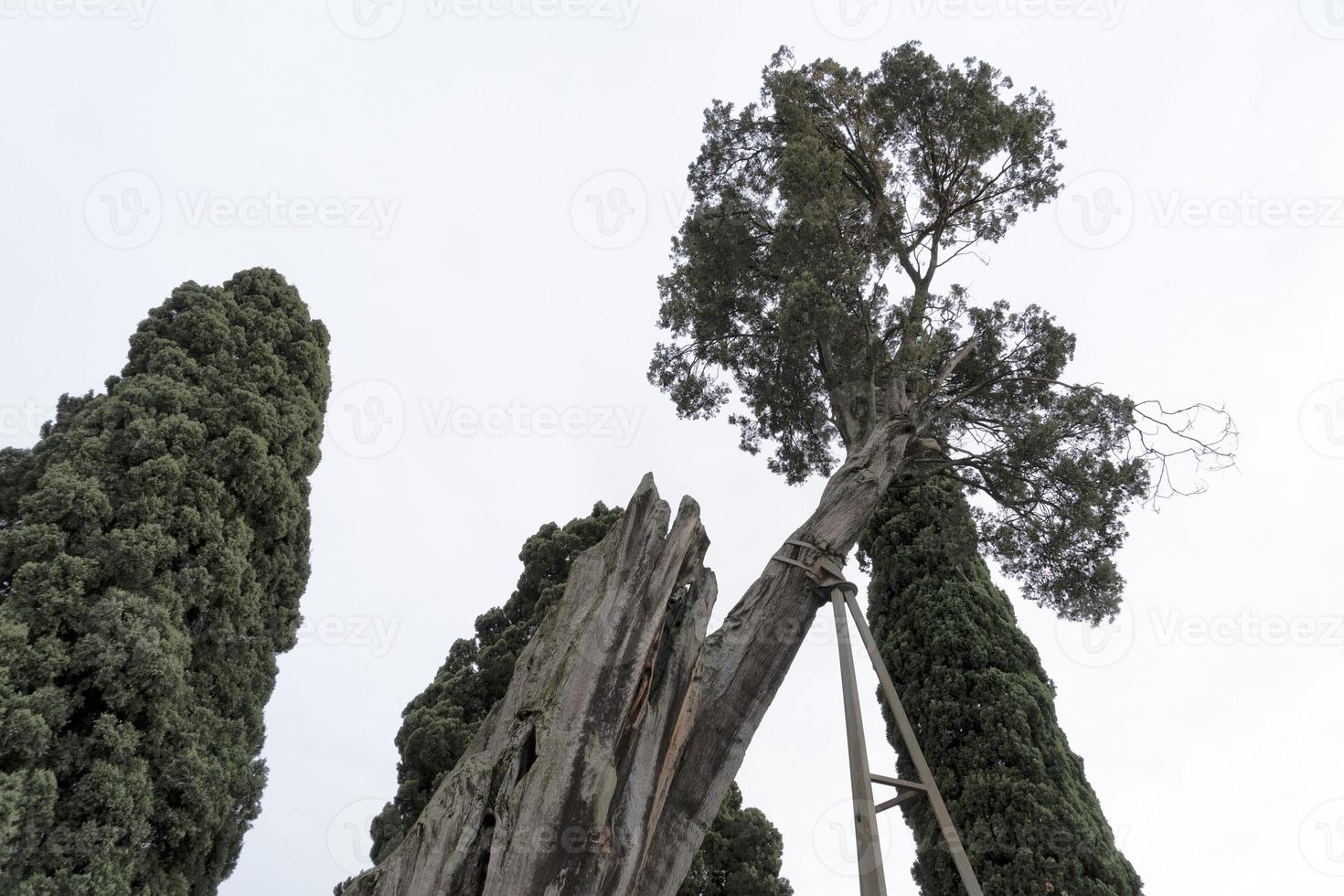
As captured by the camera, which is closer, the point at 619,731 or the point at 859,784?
the point at 619,731

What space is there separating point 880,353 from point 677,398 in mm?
3344

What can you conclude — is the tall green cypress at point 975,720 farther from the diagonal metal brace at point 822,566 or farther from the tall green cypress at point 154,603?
the tall green cypress at point 154,603

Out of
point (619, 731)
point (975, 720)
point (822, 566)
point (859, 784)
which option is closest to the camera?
point (619, 731)

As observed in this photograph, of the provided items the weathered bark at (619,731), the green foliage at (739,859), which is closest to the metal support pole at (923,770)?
the weathered bark at (619,731)

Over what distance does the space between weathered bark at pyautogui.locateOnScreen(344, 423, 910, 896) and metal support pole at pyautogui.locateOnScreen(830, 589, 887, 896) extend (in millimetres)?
416

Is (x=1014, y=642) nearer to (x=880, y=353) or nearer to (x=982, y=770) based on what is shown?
(x=982, y=770)

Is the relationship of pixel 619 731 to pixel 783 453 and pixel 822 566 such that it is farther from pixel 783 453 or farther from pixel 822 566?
pixel 783 453

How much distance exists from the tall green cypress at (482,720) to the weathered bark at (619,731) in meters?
5.13

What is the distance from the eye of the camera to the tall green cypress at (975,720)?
30.2ft

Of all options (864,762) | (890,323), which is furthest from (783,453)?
(864,762)

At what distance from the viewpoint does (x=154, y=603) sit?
30.7 ft

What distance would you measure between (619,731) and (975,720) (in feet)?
23.4

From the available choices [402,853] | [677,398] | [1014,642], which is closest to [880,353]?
[677,398]

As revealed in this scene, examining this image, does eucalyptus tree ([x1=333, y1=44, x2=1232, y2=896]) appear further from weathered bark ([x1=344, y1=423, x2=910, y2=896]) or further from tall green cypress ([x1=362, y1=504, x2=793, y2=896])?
tall green cypress ([x1=362, y1=504, x2=793, y2=896])
